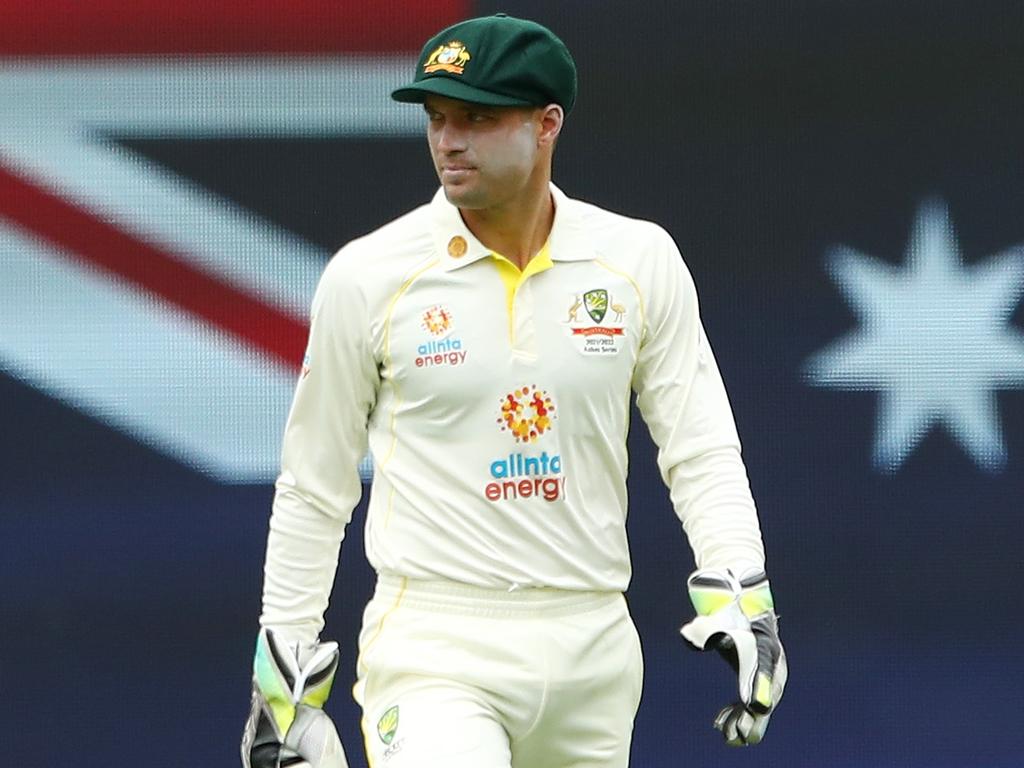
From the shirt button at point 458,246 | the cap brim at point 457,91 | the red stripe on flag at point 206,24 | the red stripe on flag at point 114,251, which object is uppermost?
the red stripe on flag at point 206,24

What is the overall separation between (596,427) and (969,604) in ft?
6.13

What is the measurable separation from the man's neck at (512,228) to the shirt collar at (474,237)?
2 centimetres

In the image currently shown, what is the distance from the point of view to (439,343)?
10.9 ft

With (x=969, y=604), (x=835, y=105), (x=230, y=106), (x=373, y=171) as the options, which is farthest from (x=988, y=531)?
(x=230, y=106)

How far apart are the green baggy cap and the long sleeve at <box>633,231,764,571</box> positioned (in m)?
0.36

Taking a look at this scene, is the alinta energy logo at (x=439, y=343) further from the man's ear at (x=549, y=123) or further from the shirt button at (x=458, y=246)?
the man's ear at (x=549, y=123)

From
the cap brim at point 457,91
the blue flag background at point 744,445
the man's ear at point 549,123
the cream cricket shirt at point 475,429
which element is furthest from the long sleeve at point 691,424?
the blue flag background at point 744,445

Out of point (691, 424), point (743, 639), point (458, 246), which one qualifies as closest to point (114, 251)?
point (458, 246)

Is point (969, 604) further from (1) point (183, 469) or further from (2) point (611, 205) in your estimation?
(1) point (183, 469)

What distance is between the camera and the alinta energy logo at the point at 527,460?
10.8 ft

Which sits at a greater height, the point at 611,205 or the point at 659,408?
the point at 611,205

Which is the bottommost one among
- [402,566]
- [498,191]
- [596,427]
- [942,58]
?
[402,566]

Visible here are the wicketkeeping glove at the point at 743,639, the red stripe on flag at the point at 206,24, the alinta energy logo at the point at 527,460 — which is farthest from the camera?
the red stripe on flag at the point at 206,24

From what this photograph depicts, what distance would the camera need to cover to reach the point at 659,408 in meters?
3.46
